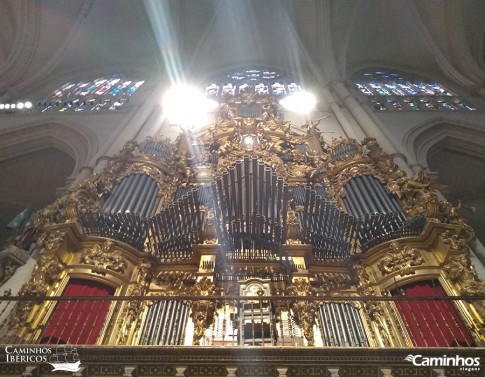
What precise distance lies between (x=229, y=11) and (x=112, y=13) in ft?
17.9

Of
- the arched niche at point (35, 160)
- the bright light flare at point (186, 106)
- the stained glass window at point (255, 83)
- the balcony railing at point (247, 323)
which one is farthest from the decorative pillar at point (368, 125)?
the arched niche at point (35, 160)

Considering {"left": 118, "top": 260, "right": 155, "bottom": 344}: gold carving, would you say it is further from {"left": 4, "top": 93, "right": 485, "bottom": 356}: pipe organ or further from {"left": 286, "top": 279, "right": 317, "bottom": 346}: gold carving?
{"left": 286, "top": 279, "right": 317, "bottom": 346}: gold carving

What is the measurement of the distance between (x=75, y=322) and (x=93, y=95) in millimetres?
12682

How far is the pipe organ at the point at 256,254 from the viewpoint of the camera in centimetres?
585

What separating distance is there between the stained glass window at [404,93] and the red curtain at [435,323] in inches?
400

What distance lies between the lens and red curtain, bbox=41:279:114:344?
5.75 meters

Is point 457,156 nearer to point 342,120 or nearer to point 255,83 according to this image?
point 342,120

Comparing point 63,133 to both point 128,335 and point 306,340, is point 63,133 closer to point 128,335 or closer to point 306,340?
point 128,335

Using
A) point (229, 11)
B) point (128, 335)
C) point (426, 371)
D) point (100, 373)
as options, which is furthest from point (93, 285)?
point (229, 11)

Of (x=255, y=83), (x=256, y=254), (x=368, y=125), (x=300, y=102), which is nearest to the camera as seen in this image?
(x=256, y=254)

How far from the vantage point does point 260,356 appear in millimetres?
4492

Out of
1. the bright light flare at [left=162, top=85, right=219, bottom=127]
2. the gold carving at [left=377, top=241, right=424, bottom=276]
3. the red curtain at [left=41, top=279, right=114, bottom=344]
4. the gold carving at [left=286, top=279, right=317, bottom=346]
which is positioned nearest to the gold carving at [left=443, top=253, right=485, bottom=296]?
the gold carving at [left=377, top=241, right=424, bottom=276]

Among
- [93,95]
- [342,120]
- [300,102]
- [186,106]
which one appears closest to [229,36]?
[300,102]

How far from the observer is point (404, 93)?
17.0 meters
